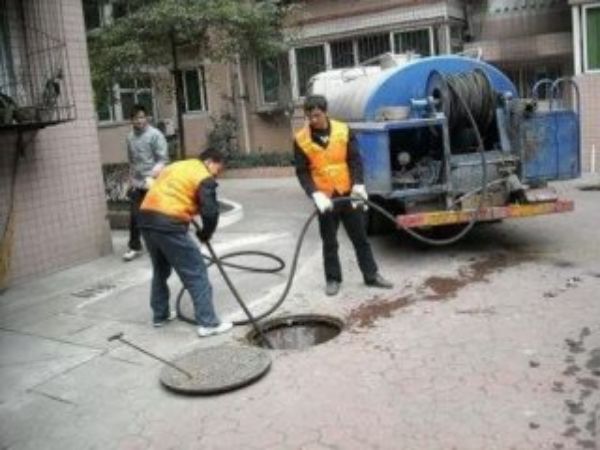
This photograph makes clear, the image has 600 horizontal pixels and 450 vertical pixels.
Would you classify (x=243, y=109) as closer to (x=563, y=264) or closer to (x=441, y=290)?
(x=563, y=264)

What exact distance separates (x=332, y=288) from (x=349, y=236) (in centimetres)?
49

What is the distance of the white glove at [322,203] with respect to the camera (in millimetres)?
6727

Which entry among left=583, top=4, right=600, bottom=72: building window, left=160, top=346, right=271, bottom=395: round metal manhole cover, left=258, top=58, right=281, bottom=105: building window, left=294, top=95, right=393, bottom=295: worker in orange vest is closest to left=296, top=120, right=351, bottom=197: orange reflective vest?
left=294, top=95, right=393, bottom=295: worker in orange vest

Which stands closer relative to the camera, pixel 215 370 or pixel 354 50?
pixel 215 370

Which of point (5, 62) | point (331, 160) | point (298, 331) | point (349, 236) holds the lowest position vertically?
point (298, 331)

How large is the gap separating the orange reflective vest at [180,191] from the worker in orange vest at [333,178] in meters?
1.18

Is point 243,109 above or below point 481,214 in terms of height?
above

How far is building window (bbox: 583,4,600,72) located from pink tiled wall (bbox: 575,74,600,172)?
0.72 ft

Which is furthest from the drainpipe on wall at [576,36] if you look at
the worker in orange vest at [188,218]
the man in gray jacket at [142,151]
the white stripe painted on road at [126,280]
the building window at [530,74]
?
the worker in orange vest at [188,218]

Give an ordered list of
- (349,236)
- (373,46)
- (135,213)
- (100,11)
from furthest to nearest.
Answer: (100,11) < (373,46) < (135,213) < (349,236)

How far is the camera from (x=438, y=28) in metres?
16.1

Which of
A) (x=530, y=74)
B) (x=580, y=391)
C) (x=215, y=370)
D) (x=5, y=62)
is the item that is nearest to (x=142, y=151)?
(x=5, y=62)

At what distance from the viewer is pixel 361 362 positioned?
17.6 ft

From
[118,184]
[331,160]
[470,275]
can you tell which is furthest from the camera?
[118,184]
